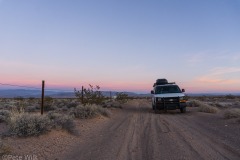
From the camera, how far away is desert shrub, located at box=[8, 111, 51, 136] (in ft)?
39.3

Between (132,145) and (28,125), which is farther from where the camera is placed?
(28,125)

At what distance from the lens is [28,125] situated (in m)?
11.9

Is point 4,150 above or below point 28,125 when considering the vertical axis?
below

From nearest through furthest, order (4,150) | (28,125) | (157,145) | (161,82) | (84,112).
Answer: (4,150)
(157,145)
(28,125)
(84,112)
(161,82)

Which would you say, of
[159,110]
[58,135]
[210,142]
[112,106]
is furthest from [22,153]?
[112,106]

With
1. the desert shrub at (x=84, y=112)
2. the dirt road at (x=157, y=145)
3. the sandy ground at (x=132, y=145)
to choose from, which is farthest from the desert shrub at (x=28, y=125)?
the desert shrub at (x=84, y=112)

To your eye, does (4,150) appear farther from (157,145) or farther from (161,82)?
(161,82)

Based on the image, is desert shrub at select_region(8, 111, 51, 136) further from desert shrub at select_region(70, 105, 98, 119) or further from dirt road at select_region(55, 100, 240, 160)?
desert shrub at select_region(70, 105, 98, 119)

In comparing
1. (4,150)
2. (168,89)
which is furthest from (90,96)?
(4,150)

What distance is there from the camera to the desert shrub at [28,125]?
12.0m

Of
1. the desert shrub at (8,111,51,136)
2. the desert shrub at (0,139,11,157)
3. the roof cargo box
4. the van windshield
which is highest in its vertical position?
the roof cargo box

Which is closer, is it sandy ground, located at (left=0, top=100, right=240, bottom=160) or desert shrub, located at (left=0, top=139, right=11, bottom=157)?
desert shrub, located at (left=0, top=139, right=11, bottom=157)

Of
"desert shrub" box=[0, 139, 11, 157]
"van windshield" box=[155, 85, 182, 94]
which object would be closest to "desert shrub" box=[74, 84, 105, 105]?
"van windshield" box=[155, 85, 182, 94]

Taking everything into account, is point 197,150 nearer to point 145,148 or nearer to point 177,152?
point 177,152
